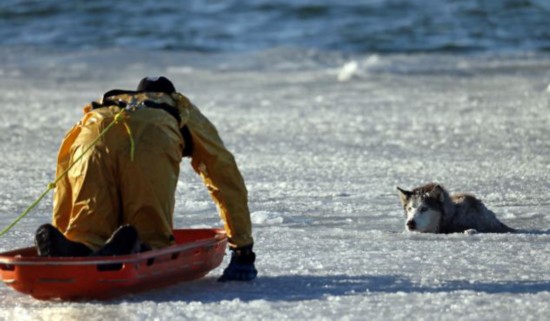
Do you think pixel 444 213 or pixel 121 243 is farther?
pixel 444 213

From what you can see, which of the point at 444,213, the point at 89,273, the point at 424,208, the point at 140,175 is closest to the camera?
the point at 89,273

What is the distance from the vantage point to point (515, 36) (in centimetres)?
2414

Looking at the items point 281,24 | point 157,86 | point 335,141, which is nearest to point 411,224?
point 157,86

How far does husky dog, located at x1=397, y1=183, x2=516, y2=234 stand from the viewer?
6.83 metres

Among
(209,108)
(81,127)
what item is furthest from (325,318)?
(209,108)

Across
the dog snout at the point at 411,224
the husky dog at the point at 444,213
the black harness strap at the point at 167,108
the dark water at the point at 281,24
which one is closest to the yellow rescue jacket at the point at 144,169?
the black harness strap at the point at 167,108

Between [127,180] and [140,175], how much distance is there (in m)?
0.07

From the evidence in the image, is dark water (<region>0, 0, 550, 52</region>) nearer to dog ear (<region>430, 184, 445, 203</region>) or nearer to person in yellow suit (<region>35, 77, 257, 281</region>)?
dog ear (<region>430, 184, 445, 203</region>)

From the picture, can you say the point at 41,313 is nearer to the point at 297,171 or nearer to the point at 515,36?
the point at 297,171

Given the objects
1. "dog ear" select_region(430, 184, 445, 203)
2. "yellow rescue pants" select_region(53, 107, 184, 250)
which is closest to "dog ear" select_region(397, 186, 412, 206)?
"dog ear" select_region(430, 184, 445, 203)

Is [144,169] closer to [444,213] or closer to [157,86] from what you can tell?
[157,86]

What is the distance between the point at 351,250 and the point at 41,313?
1919 millimetres

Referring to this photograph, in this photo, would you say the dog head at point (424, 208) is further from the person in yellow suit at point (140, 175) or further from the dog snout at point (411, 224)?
the person in yellow suit at point (140, 175)

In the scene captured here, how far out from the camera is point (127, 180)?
509 centimetres
